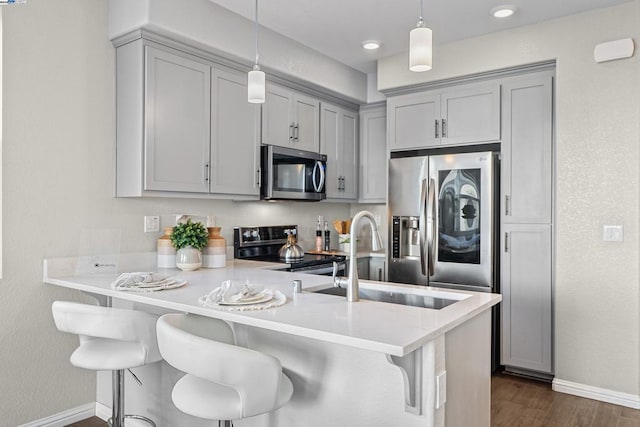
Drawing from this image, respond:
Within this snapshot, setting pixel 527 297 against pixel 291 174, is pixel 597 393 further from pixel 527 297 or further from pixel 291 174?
pixel 291 174

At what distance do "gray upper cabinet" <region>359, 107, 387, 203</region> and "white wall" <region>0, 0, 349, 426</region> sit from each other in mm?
2322

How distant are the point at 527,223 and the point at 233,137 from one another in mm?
2231

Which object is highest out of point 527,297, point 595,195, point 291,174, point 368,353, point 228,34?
point 228,34

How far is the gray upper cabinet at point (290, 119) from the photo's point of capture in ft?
11.6

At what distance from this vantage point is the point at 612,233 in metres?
3.01

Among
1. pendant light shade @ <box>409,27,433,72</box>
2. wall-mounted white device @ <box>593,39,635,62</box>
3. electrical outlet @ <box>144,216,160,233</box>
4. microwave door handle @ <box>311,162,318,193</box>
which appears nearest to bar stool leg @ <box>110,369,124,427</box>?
electrical outlet @ <box>144,216,160,233</box>

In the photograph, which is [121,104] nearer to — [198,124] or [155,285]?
[198,124]

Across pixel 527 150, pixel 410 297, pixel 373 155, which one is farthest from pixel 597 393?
pixel 373 155

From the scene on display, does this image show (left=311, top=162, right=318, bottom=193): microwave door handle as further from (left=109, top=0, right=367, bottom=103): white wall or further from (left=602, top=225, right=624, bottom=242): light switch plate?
(left=602, top=225, right=624, bottom=242): light switch plate

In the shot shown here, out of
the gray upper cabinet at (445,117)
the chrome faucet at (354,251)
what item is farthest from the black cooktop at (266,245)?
the chrome faucet at (354,251)

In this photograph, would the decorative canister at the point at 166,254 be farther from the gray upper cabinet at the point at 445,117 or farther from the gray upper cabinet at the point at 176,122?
the gray upper cabinet at the point at 445,117

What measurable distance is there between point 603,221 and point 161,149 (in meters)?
2.87

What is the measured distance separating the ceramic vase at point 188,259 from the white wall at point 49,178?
1.21 ft

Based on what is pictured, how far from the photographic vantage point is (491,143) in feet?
11.8
